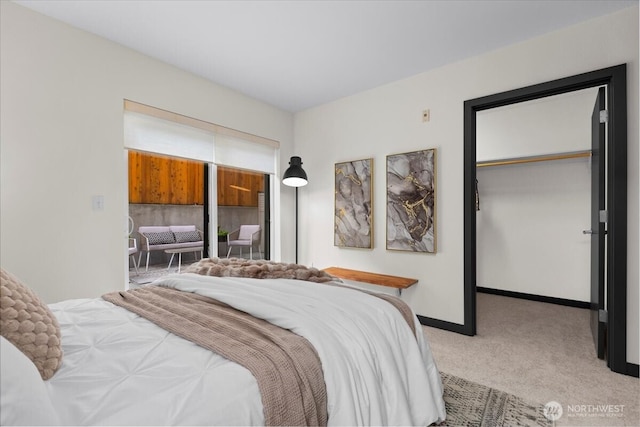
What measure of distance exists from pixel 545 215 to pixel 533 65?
2.22 metres

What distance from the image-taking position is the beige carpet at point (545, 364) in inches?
71.2

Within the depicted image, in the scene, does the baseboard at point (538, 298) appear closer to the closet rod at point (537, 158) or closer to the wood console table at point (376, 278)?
the closet rod at point (537, 158)

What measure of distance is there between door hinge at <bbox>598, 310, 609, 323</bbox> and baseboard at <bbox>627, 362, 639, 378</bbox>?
11.6 inches

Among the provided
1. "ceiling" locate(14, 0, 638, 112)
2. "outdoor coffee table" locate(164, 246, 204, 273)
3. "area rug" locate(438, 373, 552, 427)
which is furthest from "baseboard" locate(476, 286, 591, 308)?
"outdoor coffee table" locate(164, 246, 204, 273)

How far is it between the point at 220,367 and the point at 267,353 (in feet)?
0.52

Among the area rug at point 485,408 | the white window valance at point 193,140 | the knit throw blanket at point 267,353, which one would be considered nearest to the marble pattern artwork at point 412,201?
the area rug at point 485,408

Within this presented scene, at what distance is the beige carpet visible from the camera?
1809mm

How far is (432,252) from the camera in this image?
121 inches

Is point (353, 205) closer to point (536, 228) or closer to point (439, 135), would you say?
point (439, 135)

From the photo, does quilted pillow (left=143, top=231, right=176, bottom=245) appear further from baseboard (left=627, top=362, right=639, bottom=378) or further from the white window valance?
baseboard (left=627, top=362, right=639, bottom=378)

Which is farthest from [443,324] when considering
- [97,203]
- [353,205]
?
[97,203]

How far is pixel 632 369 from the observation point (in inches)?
83.7

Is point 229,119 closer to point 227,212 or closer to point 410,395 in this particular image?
point 227,212

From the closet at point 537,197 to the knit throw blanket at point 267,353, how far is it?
3930mm
